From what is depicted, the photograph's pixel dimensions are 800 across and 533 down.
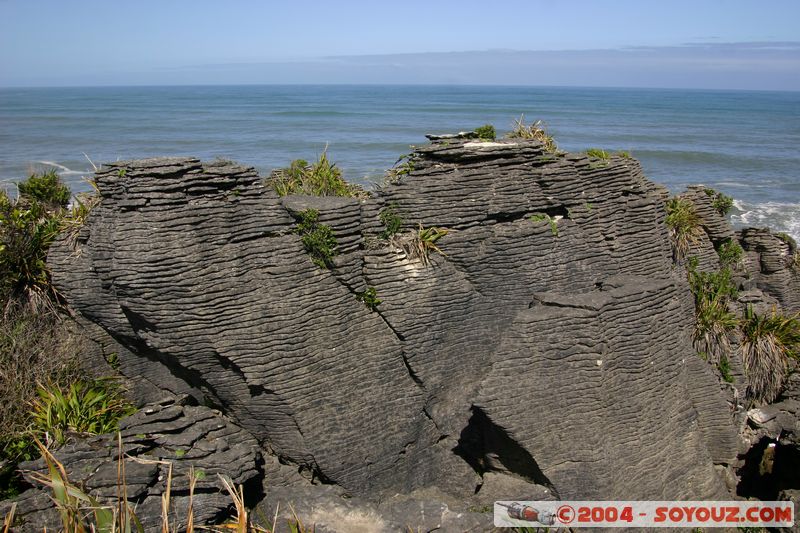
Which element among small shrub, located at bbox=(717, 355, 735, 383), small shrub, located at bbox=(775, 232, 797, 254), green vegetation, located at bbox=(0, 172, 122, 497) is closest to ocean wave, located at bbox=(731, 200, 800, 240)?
small shrub, located at bbox=(775, 232, 797, 254)

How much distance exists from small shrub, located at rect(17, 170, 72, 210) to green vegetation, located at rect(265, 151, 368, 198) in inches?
153

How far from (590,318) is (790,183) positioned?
34.4 meters

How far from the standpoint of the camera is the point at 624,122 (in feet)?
236

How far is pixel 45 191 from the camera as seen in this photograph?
1113cm

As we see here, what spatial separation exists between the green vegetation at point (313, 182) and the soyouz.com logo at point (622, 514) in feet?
19.0

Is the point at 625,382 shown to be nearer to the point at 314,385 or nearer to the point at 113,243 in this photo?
the point at 314,385

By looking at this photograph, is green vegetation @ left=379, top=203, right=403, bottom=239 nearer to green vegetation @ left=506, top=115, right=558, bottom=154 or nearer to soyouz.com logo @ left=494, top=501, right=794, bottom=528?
green vegetation @ left=506, top=115, right=558, bottom=154

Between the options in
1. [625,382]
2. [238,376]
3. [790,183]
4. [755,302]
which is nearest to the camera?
[238,376]

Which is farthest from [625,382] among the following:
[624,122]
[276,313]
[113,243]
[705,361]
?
[624,122]

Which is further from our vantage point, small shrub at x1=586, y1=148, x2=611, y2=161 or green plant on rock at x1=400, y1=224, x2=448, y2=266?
small shrub at x1=586, y1=148, x2=611, y2=161

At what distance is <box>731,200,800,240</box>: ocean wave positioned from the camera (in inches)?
1066

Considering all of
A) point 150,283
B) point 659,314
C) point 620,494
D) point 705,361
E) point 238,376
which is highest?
point 150,283

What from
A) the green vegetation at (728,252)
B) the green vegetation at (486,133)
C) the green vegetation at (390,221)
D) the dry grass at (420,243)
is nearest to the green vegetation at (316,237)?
the green vegetation at (390,221)

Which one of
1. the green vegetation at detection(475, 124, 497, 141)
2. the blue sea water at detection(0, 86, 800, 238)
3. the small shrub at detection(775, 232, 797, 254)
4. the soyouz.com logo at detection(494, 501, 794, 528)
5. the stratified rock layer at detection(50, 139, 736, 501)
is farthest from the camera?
the blue sea water at detection(0, 86, 800, 238)
